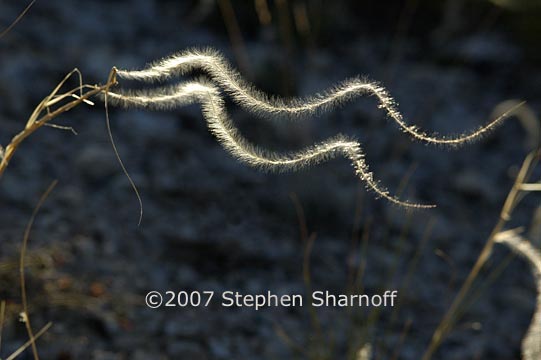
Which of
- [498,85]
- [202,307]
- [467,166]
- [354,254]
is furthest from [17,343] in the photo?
[498,85]

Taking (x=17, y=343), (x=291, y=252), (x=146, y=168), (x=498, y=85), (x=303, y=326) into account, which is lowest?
(x=17, y=343)

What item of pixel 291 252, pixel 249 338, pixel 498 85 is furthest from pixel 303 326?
pixel 498 85

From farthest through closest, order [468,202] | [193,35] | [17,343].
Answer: [193,35]
[468,202]
[17,343]

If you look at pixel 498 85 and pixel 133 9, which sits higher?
pixel 133 9

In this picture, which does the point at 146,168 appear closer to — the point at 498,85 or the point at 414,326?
the point at 414,326

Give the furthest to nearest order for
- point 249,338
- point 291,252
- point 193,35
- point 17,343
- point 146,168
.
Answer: point 193,35, point 146,168, point 291,252, point 249,338, point 17,343

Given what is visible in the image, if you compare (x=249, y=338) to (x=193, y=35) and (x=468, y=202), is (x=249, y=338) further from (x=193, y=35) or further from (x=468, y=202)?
(x=193, y=35)

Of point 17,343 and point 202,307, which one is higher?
point 202,307

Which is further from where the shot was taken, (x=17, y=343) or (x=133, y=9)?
(x=133, y=9)

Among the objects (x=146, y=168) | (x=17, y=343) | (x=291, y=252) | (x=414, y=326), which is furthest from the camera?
(x=146, y=168)
